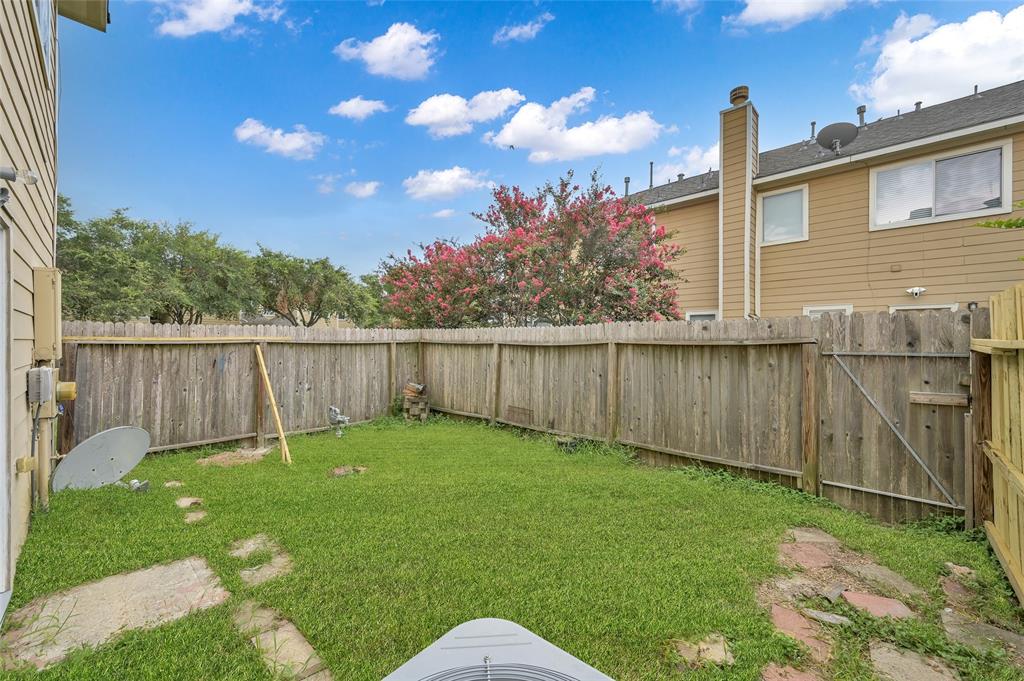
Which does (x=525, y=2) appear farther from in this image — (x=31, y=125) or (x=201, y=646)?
(x=201, y=646)

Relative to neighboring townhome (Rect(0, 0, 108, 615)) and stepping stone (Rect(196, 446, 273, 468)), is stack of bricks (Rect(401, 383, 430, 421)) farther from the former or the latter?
neighboring townhome (Rect(0, 0, 108, 615))

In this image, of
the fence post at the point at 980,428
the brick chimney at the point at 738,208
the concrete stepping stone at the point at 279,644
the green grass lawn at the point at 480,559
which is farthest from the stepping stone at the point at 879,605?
the brick chimney at the point at 738,208

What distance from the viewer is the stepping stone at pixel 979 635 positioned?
2.06 m

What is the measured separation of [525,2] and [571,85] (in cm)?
239

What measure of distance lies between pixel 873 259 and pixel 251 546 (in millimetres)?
9238

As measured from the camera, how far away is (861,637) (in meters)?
2.13

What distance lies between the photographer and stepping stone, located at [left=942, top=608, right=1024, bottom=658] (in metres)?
2.06

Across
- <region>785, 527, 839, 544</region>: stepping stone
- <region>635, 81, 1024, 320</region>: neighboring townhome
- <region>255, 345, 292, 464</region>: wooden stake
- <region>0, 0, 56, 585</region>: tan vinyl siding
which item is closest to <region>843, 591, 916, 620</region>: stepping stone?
<region>785, 527, 839, 544</region>: stepping stone

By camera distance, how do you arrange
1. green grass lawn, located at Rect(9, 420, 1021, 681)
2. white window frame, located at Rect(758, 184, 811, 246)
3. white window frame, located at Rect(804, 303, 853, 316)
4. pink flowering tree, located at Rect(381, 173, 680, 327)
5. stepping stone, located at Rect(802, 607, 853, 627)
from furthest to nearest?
pink flowering tree, located at Rect(381, 173, 680, 327) < white window frame, located at Rect(758, 184, 811, 246) < white window frame, located at Rect(804, 303, 853, 316) < stepping stone, located at Rect(802, 607, 853, 627) < green grass lawn, located at Rect(9, 420, 1021, 681)

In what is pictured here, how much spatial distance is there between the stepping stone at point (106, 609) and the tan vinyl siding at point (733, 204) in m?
8.74

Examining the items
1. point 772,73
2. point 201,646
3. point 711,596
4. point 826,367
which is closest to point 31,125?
point 201,646

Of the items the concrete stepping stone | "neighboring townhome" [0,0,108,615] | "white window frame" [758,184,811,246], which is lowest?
the concrete stepping stone

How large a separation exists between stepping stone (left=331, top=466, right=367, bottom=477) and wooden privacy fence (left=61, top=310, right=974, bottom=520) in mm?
2146

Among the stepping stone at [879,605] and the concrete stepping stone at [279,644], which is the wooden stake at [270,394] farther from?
the stepping stone at [879,605]
